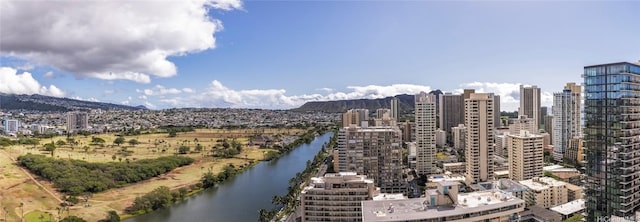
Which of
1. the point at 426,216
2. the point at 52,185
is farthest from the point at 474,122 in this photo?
the point at 52,185

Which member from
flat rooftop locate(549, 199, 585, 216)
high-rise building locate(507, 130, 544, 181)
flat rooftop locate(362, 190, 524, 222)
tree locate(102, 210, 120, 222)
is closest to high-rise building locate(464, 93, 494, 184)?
high-rise building locate(507, 130, 544, 181)

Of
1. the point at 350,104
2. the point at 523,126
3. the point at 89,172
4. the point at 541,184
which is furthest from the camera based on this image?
the point at 350,104

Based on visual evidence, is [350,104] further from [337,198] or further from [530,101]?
[337,198]

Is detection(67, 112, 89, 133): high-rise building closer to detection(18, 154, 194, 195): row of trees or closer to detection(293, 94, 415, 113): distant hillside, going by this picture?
detection(18, 154, 194, 195): row of trees

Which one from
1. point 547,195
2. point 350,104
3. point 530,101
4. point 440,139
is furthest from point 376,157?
point 350,104

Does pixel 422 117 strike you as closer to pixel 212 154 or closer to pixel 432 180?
pixel 432 180

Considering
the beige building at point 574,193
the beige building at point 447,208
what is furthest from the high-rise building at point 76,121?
the beige building at point 574,193

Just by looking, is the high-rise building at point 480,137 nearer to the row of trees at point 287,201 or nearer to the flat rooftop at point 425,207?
the row of trees at point 287,201
